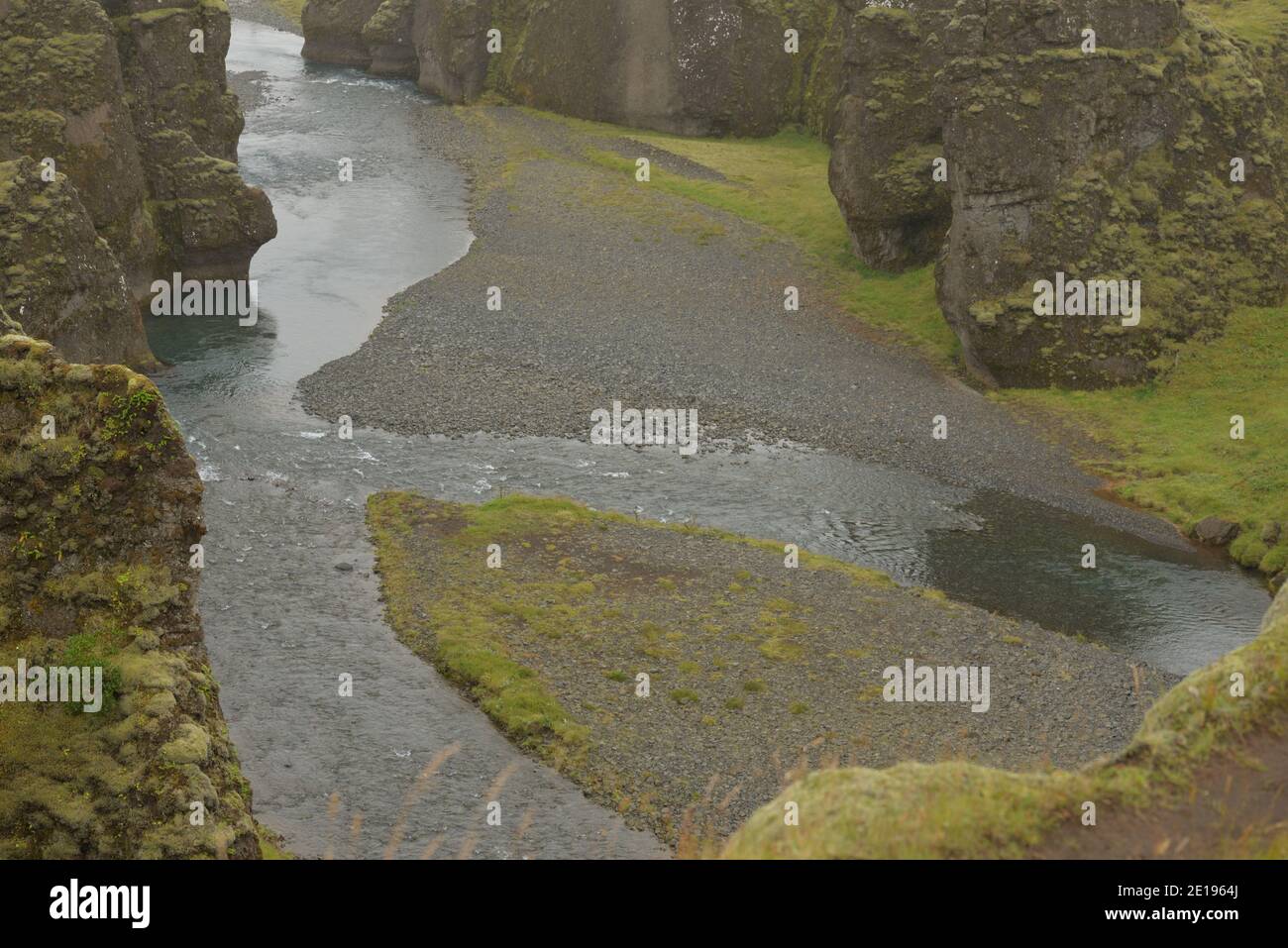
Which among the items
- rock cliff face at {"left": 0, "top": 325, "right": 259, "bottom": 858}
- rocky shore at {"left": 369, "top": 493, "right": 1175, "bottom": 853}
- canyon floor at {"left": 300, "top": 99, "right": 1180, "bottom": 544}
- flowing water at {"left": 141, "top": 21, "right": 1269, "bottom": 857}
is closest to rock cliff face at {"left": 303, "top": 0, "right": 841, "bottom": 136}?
canyon floor at {"left": 300, "top": 99, "right": 1180, "bottom": 544}

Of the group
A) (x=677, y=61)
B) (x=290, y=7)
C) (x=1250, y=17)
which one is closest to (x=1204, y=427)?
(x=1250, y=17)

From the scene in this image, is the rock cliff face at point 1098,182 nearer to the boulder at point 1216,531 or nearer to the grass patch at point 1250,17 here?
the grass patch at point 1250,17

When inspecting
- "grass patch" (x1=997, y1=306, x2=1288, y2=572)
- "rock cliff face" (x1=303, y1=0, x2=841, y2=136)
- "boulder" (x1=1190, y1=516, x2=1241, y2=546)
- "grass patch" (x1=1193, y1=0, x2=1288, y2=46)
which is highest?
"grass patch" (x1=1193, y1=0, x2=1288, y2=46)

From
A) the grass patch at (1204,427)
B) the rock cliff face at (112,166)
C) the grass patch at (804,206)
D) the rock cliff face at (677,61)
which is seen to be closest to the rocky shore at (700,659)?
the grass patch at (1204,427)

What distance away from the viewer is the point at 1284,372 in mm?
55219

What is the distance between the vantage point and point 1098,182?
57625mm

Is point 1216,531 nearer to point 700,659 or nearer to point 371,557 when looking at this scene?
point 700,659

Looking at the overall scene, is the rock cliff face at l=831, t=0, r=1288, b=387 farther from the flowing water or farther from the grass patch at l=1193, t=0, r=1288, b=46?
the flowing water

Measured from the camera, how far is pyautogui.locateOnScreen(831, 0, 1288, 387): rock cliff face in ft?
186

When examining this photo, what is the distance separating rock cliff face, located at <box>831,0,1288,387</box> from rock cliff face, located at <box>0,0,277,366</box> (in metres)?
32.6

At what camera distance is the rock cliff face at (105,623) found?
19.1m

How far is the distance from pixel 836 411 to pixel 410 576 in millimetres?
21999

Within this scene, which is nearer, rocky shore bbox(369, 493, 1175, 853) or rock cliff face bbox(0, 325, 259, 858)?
rock cliff face bbox(0, 325, 259, 858)

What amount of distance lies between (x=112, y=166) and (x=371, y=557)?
26633 mm
